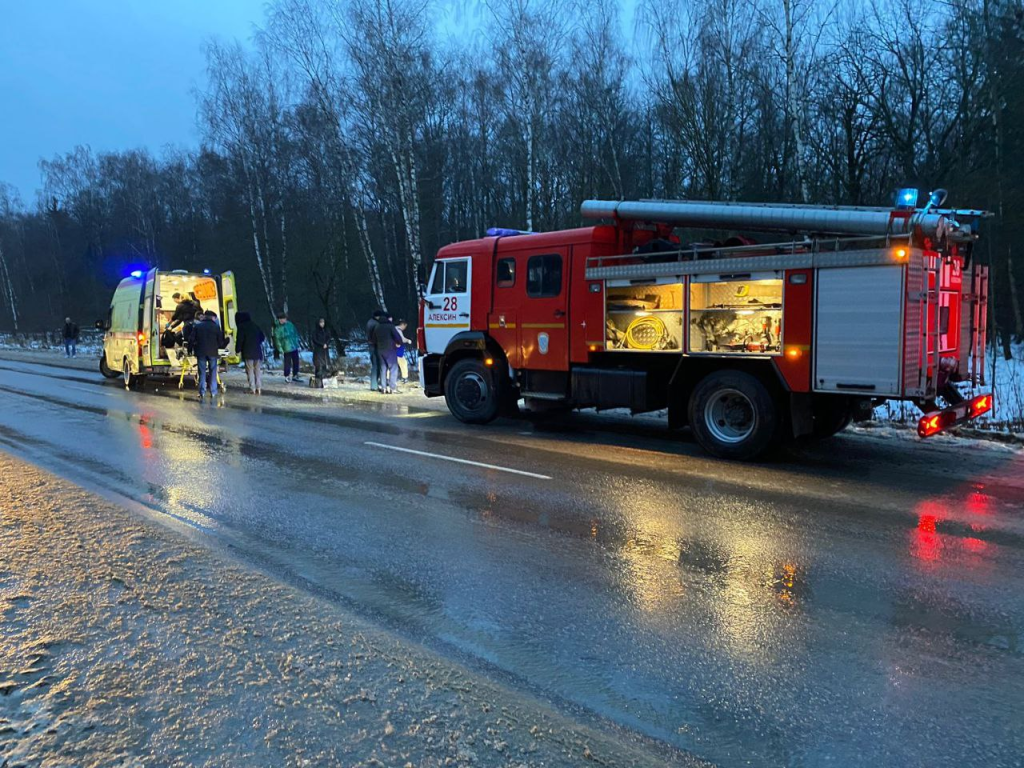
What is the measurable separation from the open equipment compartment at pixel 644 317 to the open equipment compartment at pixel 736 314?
25 cm

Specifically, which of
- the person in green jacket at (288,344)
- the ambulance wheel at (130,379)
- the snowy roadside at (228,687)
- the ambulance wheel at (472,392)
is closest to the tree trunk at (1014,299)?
the ambulance wheel at (472,392)

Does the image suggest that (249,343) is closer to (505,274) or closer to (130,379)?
(130,379)

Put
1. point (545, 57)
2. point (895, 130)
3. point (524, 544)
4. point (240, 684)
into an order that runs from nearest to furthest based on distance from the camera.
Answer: point (240, 684)
point (524, 544)
point (895, 130)
point (545, 57)

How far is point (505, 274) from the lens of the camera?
37.2ft

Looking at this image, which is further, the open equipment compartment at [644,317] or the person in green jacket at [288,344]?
the person in green jacket at [288,344]

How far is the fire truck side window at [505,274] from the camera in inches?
441

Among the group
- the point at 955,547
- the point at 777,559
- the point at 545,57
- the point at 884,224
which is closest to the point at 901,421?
the point at 884,224

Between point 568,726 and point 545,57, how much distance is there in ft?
80.1

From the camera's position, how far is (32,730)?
9.70ft

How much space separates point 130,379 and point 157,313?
2641 mm

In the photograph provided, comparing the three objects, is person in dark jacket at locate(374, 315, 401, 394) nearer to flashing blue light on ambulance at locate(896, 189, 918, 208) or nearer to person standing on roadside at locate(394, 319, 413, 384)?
person standing on roadside at locate(394, 319, 413, 384)

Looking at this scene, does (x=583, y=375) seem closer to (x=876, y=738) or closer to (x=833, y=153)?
(x=876, y=738)

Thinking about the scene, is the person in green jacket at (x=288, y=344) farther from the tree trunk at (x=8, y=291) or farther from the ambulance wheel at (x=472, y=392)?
the tree trunk at (x=8, y=291)

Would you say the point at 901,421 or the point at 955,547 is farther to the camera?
the point at 901,421
